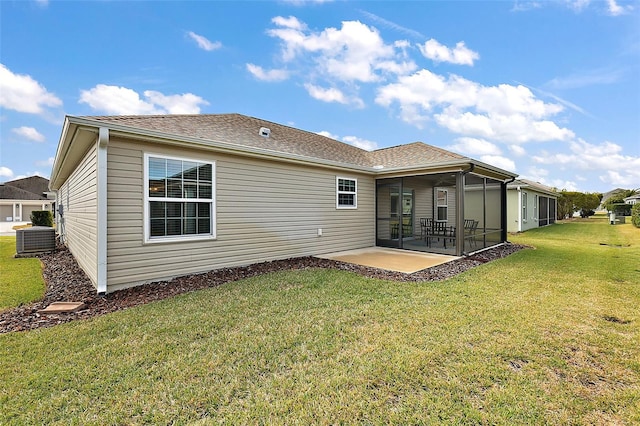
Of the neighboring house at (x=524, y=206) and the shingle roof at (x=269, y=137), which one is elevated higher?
the shingle roof at (x=269, y=137)

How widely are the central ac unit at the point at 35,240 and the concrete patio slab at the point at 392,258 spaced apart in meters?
9.73

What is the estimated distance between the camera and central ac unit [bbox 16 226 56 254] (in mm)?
9680

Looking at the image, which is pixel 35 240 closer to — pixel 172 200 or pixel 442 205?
pixel 172 200

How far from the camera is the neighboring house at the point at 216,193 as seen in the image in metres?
5.20

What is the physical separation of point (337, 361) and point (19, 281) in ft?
24.2

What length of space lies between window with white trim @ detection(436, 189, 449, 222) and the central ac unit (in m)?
16.0

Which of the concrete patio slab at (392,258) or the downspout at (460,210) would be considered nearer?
the concrete patio slab at (392,258)

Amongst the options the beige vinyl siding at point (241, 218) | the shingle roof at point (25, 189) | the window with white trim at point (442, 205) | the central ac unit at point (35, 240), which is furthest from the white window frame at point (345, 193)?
the shingle roof at point (25, 189)

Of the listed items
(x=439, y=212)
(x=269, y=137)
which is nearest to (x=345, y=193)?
(x=269, y=137)

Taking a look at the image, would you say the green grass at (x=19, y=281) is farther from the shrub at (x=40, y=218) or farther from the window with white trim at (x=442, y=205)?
the window with white trim at (x=442, y=205)

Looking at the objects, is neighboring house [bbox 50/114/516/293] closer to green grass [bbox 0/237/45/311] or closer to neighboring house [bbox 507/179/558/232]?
green grass [bbox 0/237/45/311]

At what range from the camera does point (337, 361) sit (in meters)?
2.85

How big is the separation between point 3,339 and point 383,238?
982cm

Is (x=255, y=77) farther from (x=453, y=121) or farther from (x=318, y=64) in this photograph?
(x=453, y=121)
